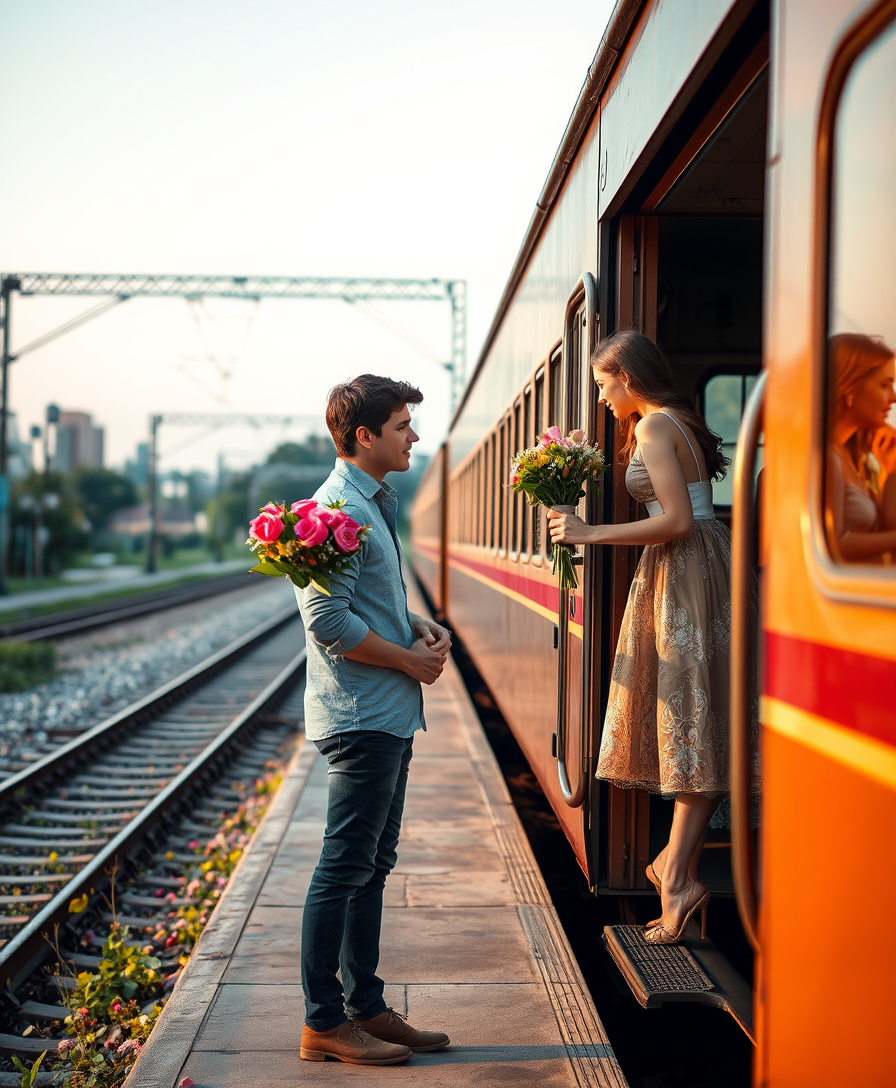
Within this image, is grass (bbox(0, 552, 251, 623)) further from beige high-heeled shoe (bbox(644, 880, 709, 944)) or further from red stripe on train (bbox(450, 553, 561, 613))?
beige high-heeled shoe (bbox(644, 880, 709, 944))

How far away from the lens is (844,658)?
5.70 ft

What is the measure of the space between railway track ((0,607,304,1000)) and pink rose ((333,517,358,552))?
8.49ft

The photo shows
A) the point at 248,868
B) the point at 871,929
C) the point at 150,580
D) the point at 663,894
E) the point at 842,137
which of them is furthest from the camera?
the point at 150,580

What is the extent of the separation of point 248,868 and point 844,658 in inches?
170

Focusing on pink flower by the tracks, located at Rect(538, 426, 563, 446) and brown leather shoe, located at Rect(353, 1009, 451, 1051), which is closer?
brown leather shoe, located at Rect(353, 1009, 451, 1051)

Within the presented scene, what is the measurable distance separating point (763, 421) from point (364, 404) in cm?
141

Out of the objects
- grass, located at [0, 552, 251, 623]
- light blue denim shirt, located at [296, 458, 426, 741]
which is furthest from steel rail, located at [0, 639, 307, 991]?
grass, located at [0, 552, 251, 623]

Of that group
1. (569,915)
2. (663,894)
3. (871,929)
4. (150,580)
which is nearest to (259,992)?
(663,894)

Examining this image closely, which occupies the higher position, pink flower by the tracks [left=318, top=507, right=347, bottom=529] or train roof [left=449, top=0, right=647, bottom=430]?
train roof [left=449, top=0, right=647, bottom=430]

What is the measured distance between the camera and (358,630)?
3137mm

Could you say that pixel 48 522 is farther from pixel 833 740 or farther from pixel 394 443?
pixel 833 740

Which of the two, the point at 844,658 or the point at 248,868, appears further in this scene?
the point at 248,868

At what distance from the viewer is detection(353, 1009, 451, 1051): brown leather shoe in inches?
136

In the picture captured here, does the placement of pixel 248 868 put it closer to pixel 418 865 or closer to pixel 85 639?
pixel 418 865
